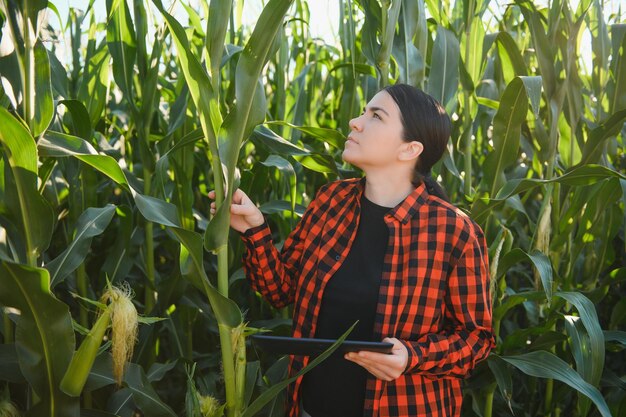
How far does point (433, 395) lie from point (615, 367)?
4.40 feet

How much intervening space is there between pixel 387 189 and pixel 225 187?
0.40 meters

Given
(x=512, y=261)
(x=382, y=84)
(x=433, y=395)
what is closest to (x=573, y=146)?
(x=512, y=261)

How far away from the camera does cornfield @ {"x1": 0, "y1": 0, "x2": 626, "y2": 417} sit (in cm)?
142

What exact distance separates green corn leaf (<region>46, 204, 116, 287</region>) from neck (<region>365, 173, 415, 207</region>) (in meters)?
0.59

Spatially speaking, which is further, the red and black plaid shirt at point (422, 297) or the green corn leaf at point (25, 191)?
the red and black plaid shirt at point (422, 297)

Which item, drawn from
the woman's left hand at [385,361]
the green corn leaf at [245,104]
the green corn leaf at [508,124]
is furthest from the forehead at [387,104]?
the woman's left hand at [385,361]

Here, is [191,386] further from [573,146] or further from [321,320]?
[573,146]

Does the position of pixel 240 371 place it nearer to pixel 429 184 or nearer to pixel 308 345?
pixel 308 345

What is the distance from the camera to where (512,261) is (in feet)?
6.40

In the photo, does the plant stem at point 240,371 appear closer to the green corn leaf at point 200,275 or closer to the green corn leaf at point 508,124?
the green corn leaf at point 200,275

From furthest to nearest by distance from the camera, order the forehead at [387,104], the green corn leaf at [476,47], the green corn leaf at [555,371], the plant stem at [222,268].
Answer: the green corn leaf at [476,47]
the green corn leaf at [555,371]
the forehead at [387,104]
the plant stem at [222,268]

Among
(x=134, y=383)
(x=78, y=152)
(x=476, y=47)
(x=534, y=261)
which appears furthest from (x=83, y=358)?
(x=476, y=47)

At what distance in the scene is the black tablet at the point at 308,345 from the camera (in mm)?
1366

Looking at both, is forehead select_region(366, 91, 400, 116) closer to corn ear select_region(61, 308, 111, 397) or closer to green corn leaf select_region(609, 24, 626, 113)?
corn ear select_region(61, 308, 111, 397)
